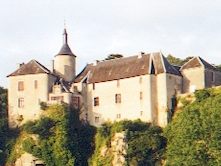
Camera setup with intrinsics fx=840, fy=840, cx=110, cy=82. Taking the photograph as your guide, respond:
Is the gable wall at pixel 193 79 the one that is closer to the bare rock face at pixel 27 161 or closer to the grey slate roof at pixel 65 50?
the grey slate roof at pixel 65 50

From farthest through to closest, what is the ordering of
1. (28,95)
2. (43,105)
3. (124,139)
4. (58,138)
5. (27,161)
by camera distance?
(28,95) < (43,105) < (27,161) < (58,138) < (124,139)

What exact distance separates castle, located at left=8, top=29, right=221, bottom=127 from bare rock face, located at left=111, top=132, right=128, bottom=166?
9.34 ft

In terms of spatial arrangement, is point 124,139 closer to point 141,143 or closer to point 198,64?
point 141,143

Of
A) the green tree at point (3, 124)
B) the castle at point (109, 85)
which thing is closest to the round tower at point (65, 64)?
the castle at point (109, 85)

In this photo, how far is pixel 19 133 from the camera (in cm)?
9800

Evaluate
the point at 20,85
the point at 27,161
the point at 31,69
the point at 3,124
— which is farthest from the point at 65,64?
the point at 27,161

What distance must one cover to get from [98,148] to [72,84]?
9.24 m

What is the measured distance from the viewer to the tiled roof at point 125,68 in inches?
3716

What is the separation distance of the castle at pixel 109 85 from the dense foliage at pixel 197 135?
429 centimetres

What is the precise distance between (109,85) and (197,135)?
1470 centimetres

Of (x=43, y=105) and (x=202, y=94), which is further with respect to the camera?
(x=43, y=105)

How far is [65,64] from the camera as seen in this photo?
100812 mm

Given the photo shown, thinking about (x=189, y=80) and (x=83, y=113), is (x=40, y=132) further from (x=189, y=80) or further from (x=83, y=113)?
(x=189, y=80)

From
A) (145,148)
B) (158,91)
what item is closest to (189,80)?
(158,91)
